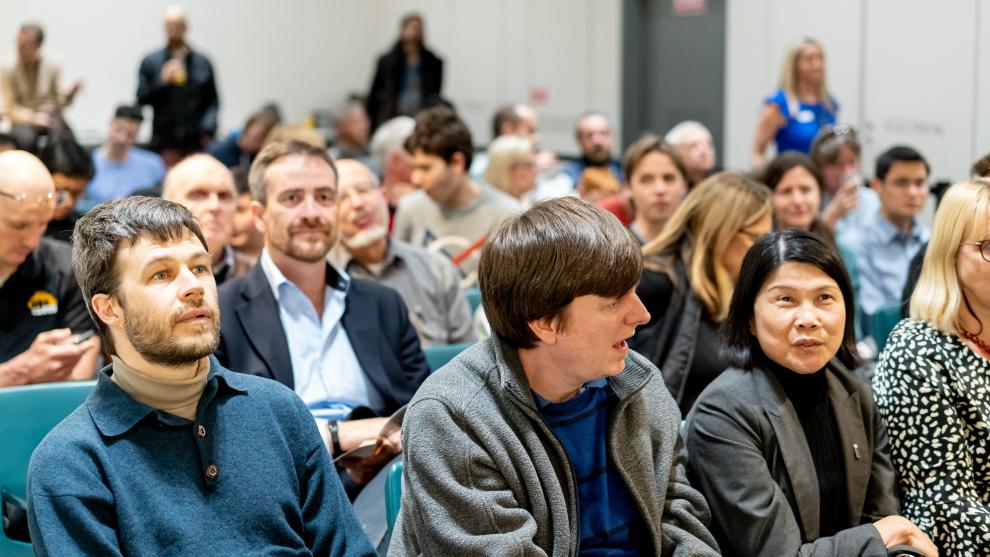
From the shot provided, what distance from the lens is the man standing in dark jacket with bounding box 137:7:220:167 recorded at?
9.98 metres

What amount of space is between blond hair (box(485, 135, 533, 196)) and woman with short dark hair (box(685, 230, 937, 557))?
3.88 meters

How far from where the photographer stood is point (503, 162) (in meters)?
6.49

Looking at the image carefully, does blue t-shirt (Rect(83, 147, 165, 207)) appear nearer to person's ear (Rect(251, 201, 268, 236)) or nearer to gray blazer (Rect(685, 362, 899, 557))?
person's ear (Rect(251, 201, 268, 236))

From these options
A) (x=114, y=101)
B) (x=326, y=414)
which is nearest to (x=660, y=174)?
(x=326, y=414)

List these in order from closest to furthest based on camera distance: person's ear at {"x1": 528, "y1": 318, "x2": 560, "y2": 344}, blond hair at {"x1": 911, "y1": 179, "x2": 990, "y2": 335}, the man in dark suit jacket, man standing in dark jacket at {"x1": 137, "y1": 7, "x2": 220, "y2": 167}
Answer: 1. person's ear at {"x1": 528, "y1": 318, "x2": 560, "y2": 344}
2. blond hair at {"x1": 911, "y1": 179, "x2": 990, "y2": 335}
3. the man in dark suit jacket
4. man standing in dark jacket at {"x1": 137, "y1": 7, "x2": 220, "y2": 167}

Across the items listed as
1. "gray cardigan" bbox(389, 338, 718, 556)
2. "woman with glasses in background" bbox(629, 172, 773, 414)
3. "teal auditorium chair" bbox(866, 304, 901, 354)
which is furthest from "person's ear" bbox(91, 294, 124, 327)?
"teal auditorium chair" bbox(866, 304, 901, 354)

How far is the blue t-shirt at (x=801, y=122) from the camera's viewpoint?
748 cm

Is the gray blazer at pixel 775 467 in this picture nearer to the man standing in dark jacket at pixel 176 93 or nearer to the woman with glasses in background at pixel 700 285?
the woman with glasses in background at pixel 700 285

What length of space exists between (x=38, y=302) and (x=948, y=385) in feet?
8.23

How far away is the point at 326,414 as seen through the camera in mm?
3170

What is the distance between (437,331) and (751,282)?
5.60 feet

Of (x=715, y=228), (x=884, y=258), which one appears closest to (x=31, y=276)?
(x=715, y=228)

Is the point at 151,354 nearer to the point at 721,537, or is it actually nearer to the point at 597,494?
the point at 597,494

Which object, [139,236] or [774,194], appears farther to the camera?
[774,194]
